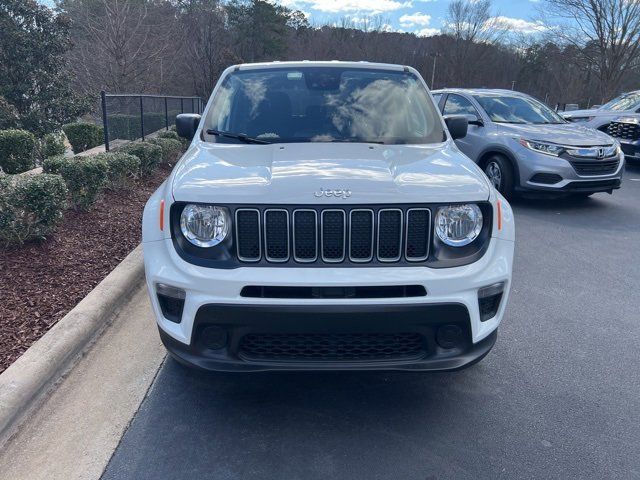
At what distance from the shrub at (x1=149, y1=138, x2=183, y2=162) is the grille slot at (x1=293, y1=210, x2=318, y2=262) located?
7.95m

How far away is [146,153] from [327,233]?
6646mm

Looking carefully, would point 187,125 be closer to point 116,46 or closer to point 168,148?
point 168,148

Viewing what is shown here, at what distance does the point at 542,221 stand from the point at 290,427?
19.1 feet

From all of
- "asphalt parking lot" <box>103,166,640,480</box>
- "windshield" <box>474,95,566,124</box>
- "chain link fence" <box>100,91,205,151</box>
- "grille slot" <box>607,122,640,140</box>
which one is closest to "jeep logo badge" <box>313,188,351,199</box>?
"asphalt parking lot" <box>103,166,640,480</box>

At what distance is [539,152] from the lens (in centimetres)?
771

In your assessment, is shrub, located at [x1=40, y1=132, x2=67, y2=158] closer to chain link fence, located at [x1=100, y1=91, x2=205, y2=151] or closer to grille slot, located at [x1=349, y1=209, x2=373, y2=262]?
chain link fence, located at [x1=100, y1=91, x2=205, y2=151]

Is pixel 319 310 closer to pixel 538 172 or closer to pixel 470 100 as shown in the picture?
pixel 538 172

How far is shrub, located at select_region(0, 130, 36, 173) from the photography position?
9.67m

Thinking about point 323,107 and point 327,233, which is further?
point 323,107

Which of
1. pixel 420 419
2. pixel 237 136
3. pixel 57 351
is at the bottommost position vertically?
pixel 420 419

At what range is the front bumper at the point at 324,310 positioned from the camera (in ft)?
8.14

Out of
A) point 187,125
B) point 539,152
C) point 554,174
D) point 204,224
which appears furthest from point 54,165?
point 554,174

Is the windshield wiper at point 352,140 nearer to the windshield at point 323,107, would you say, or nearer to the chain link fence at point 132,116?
the windshield at point 323,107

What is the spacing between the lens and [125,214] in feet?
21.2
